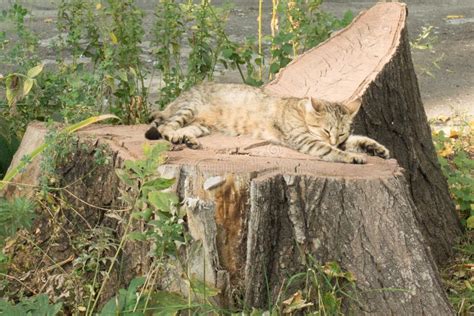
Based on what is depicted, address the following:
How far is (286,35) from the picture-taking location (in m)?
6.71

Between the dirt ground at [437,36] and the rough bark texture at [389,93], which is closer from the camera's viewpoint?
the rough bark texture at [389,93]

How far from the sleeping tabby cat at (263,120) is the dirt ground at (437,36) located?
175 cm

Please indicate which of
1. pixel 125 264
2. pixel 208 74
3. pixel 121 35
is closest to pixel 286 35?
pixel 208 74

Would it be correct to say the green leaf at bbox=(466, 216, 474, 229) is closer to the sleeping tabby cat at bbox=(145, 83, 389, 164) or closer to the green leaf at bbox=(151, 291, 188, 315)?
the sleeping tabby cat at bbox=(145, 83, 389, 164)

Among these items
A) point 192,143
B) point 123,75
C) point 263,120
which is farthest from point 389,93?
point 123,75

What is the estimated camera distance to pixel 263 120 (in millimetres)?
5660

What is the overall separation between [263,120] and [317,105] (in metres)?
0.47

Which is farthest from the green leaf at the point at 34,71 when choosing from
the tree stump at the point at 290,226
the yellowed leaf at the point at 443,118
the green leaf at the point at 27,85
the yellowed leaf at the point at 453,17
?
the yellowed leaf at the point at 453,17

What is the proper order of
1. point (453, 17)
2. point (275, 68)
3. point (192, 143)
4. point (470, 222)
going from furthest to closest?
1. point (453, 17)
2. point (275, 68)
3. point (470, 222)
4. point (192, 143)

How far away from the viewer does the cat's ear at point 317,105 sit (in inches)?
208

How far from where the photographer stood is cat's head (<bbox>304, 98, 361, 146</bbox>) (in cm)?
527

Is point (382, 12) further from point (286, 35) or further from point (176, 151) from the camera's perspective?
point (176, 151)

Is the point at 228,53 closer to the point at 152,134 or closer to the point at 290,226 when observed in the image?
the point at 152,134

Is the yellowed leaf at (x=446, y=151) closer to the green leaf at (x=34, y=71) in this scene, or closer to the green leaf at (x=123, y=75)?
the green leaf at (x=123, y=75)
